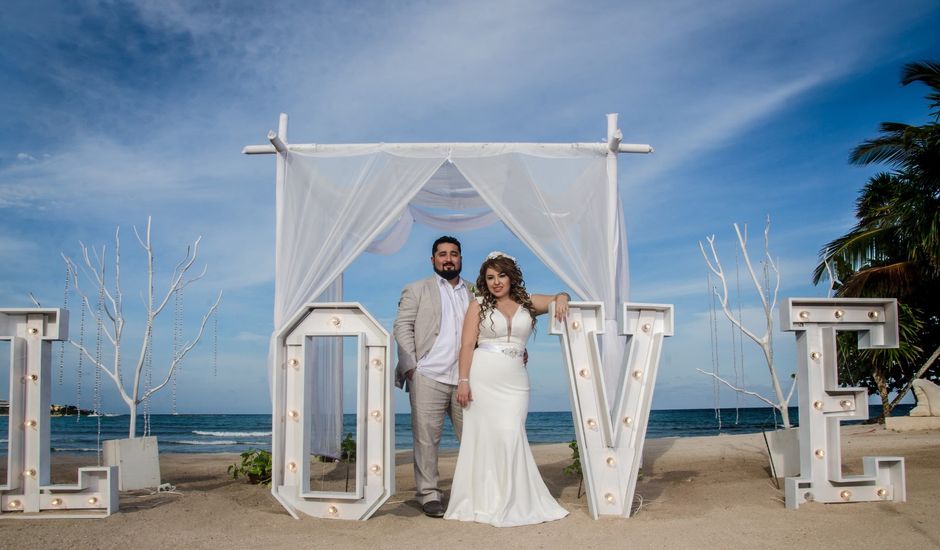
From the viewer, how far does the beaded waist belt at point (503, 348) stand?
4.89 metres

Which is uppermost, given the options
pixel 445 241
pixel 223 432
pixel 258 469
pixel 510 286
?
pixel 445 241

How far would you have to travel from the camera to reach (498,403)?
4.84 m

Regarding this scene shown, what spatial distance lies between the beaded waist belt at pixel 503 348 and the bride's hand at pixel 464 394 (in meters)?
0.27

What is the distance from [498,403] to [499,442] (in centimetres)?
25

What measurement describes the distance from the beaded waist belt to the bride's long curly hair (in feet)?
0.53

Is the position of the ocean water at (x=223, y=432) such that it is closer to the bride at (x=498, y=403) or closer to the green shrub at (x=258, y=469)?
the green shrub at (x=258, y=469)

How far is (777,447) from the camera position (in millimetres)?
5863

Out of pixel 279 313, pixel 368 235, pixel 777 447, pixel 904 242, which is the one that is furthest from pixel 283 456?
pixel 904 242

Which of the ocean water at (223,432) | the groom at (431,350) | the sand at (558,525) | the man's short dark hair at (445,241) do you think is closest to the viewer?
the sand at (558,525)

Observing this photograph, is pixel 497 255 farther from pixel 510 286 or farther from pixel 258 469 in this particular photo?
pixel 258 469

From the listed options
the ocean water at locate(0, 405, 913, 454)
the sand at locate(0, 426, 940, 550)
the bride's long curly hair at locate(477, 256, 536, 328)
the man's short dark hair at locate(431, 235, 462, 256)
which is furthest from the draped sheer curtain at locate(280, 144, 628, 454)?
the ocean water at locate(0, 405, 913, 454)

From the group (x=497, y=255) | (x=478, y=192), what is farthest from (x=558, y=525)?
(x=478, y=192)

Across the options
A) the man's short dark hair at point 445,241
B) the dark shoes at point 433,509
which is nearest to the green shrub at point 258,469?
the dark shoes at point 433,509

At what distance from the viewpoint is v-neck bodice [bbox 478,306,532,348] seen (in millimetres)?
4891
